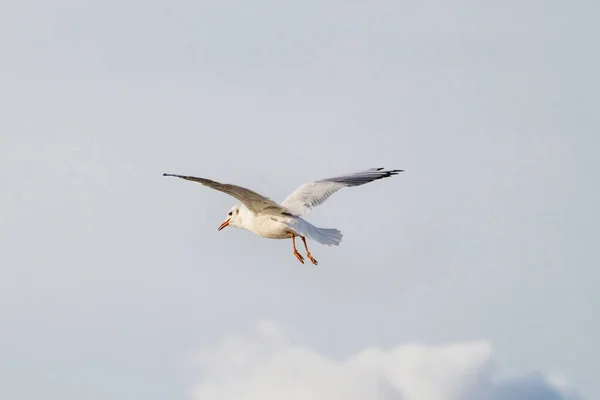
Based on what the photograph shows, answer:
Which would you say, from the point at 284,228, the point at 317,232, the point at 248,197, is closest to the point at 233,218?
the point at 284,228

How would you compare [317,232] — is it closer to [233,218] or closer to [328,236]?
[328,236]

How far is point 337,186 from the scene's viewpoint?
2327 centimetres

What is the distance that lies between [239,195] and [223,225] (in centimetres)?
284

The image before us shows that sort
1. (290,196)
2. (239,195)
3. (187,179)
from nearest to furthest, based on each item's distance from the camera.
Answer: (187,179) → (239,195) → (290,196)

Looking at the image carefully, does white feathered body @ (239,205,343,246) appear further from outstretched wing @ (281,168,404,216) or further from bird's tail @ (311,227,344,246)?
outstretched wing @ (281,168,404,216)

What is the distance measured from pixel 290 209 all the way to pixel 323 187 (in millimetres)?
1328

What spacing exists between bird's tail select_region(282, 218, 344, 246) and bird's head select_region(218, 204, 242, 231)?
1700 millimetres

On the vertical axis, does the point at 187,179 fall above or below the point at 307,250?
above

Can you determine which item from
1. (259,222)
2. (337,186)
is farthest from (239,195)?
(337,186)

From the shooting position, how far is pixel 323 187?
76.1 ft

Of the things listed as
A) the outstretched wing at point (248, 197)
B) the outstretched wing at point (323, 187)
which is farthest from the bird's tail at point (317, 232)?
the outstretched wing at point (323, 187)

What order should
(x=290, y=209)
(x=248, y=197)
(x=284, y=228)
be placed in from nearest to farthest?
(x=248, y=197)
(x=284, y=228)
(x=290, y=209)

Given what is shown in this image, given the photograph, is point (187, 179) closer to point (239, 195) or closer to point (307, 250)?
point (239, 195)

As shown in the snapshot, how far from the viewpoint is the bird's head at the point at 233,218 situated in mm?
22875
